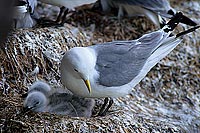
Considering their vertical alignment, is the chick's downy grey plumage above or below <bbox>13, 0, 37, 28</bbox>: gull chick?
below

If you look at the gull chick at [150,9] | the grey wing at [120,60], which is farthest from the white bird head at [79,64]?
the gull chick at [150,9]

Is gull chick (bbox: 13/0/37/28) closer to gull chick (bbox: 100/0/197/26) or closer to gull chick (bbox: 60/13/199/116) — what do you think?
gull chick (bbox: 60/13/199/116)

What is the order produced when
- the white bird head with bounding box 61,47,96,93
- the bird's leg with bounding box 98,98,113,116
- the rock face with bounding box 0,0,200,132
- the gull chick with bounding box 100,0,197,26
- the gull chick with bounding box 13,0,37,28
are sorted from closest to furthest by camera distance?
1. the white bird head with bounding box 61,47,96,93
2. the rock face with bounding box 0,0,200,132
3. the bird's leg with bounding box 98,98,113,116
4. the gull chick with bounding box 13,0,37,28
5. the gull chick with bounding box 100,0,197,26

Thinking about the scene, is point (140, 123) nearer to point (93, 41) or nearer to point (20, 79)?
point (20, 79)

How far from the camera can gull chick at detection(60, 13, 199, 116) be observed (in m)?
3.23

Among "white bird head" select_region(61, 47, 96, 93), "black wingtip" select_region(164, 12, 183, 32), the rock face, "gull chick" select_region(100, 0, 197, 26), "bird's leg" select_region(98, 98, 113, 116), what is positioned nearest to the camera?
"white bird head" select_region(61, 47, 96, 93)

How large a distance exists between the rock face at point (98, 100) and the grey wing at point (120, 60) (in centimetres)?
32

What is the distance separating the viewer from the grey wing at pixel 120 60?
338 centimetres

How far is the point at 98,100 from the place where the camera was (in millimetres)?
3889

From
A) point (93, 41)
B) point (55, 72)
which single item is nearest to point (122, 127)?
point (55, 72)

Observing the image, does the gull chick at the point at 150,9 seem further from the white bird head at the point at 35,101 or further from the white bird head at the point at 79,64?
the white bird head at the point at 35,101

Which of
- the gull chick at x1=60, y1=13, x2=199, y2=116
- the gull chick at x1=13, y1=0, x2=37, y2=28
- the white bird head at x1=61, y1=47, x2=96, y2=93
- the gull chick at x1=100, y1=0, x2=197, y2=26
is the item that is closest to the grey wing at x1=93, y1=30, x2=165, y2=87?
the gull chick at x1=60, y1=13, x2=199, y2=116

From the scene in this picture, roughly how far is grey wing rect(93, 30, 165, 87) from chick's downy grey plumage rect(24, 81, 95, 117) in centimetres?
31

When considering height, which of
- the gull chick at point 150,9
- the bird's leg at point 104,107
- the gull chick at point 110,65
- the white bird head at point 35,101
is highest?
the gull chick at point 150,9
